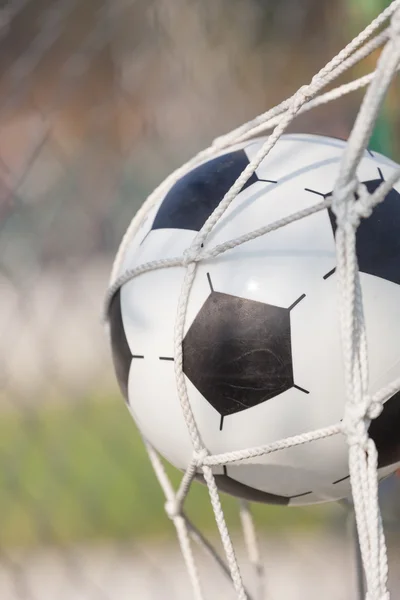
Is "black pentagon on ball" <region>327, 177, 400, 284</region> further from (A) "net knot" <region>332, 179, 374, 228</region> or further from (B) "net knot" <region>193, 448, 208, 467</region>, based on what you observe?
(B) "net knot" <region>193, 448, 208, 467</region>

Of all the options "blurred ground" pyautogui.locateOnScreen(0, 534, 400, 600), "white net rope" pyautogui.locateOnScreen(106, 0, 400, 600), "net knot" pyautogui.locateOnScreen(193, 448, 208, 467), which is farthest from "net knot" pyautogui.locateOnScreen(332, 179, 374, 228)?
"blurred ground" pyautogui.locateOnScreen(0, 534, 400, 600)

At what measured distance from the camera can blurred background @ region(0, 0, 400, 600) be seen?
1.62m

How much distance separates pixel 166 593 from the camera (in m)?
1.48

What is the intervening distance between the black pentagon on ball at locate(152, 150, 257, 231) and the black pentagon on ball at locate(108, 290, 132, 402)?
0.11 m

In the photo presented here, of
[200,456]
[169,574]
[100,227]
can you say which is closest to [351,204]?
[200,456]

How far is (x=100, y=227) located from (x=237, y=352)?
2.15 meters

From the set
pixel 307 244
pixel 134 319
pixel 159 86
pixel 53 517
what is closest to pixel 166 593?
pixel 53 517

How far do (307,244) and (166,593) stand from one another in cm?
113

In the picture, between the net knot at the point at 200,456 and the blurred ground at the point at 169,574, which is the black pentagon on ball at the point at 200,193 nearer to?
the net knot at the point at 200,456

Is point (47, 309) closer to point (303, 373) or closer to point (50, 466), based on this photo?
point (50, 466)

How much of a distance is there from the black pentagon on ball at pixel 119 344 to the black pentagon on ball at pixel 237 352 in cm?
10

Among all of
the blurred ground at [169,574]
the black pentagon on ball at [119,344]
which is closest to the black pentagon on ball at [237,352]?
the black pentagon on ball at [119,344]

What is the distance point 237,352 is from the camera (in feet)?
2.06

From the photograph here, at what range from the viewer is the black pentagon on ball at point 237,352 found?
618 mm
